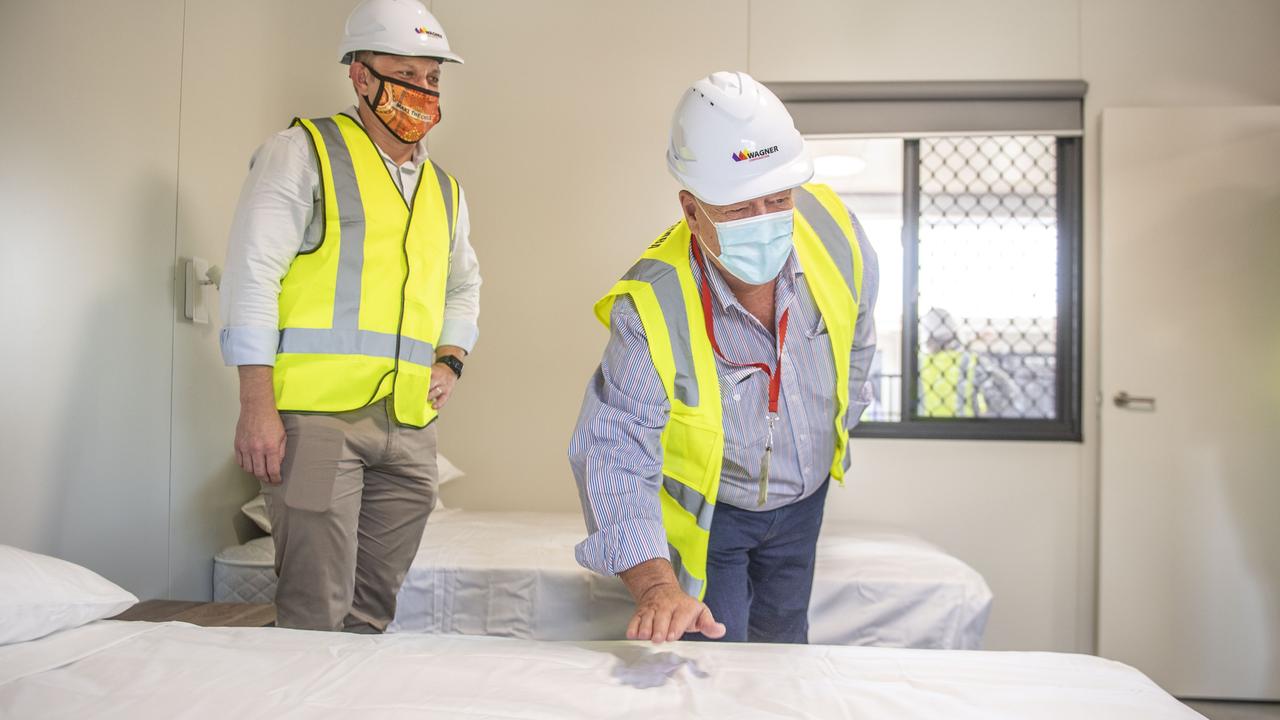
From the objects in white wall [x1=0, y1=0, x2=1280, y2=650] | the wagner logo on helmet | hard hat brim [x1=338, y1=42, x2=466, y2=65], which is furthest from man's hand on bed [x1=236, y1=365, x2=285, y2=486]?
white wall [x1=0, y1=0, x2=1280, y2=650]

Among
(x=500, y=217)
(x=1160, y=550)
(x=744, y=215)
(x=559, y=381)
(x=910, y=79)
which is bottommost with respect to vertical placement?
(x=1160, y=550)

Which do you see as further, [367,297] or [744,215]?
[367,297]

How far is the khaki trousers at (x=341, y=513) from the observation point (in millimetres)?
1776

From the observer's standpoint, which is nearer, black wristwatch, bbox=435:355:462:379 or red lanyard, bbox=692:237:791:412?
red lanyard, bbox=692:237:791:412

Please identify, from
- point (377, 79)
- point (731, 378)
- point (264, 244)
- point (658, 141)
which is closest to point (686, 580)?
point (731, 378)

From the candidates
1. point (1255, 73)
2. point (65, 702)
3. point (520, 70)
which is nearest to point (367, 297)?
point (65, 702)

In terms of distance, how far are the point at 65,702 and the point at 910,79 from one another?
341 centimetres

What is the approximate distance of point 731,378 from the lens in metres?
1.59

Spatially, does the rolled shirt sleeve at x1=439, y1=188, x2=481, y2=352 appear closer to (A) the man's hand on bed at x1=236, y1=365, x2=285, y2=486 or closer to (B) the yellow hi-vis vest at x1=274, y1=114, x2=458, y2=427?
(B) the yellow hi-vis vest at x1=274, y1=114, x2=458, y2=427

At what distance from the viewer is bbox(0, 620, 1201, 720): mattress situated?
1104 millimetres

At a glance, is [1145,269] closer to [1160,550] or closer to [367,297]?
[1160,550]

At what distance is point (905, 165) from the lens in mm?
3740

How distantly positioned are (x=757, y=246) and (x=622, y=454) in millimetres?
395

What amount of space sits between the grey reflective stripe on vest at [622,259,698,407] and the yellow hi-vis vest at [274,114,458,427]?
582mm
